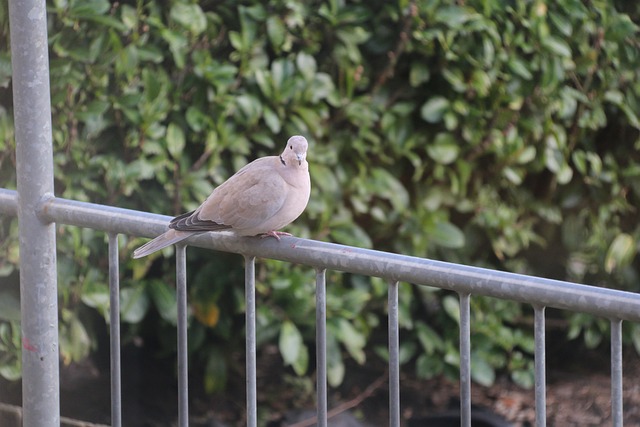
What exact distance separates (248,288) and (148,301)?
2.03 meters

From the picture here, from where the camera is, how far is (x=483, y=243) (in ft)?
16.5

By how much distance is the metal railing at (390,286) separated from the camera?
1.80 meters

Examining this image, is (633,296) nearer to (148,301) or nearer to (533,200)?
(148,301)

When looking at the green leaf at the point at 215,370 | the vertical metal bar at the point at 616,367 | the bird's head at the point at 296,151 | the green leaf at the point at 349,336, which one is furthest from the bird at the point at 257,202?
the green leaf at the point at 215,370

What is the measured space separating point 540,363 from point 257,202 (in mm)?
934

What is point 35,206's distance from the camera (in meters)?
2.44

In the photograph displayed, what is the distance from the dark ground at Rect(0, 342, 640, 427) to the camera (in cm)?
432

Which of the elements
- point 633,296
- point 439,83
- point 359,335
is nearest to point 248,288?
point 633,296

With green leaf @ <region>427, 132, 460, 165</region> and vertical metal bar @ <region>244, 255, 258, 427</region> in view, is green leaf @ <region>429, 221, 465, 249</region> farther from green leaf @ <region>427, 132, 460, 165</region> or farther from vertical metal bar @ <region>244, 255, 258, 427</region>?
vertical metal bar @ <region>244, 255, 258, 427</region>

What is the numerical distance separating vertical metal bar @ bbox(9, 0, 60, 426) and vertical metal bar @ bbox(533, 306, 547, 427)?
1132 mm

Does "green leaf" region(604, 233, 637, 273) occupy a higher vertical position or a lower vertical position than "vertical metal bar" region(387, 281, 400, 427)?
lower

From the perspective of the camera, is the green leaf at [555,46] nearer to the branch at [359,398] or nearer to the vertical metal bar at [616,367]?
the branch at [359,398]

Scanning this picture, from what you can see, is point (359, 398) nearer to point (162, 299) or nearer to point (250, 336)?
point (162, 299)

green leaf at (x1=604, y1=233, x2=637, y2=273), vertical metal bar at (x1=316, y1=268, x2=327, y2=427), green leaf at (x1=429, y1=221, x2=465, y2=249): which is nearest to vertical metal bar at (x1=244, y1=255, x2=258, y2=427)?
vertical metal bar at (x1=316, y1=268, x2=327, y2=427)
